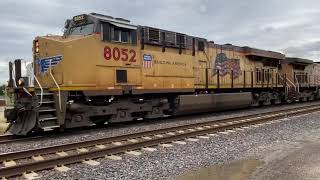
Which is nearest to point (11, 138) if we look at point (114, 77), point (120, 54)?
point (114, 77)

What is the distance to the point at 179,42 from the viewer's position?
665 inches

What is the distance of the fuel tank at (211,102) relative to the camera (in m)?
16.6

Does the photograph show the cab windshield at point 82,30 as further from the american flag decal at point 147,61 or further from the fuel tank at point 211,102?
the fuel tank at point 211,102

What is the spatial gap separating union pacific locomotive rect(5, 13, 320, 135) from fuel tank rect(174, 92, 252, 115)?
0.04 m

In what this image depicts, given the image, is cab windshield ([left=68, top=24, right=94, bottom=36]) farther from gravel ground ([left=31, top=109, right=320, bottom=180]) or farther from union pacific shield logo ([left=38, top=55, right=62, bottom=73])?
gravel ground ([left=31, top=109, right=320, bottom=180])

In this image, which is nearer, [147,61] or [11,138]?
[11,138]

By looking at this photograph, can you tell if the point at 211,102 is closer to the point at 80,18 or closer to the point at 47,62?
the point at 80,18

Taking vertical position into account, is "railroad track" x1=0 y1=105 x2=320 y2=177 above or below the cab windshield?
below

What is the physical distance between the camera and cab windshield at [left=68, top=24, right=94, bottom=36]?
13096 mm

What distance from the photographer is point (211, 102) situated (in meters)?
18.4

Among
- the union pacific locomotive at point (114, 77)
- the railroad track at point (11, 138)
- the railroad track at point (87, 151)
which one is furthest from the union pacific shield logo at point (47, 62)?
the railroad track at point (87, 151)

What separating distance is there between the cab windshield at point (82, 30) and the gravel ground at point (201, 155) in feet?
16.9

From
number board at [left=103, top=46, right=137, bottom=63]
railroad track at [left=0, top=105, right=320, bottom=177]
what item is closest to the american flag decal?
number board at [left=103, top=46, right=137, bottom=63]

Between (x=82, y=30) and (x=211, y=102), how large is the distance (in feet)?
24.0
